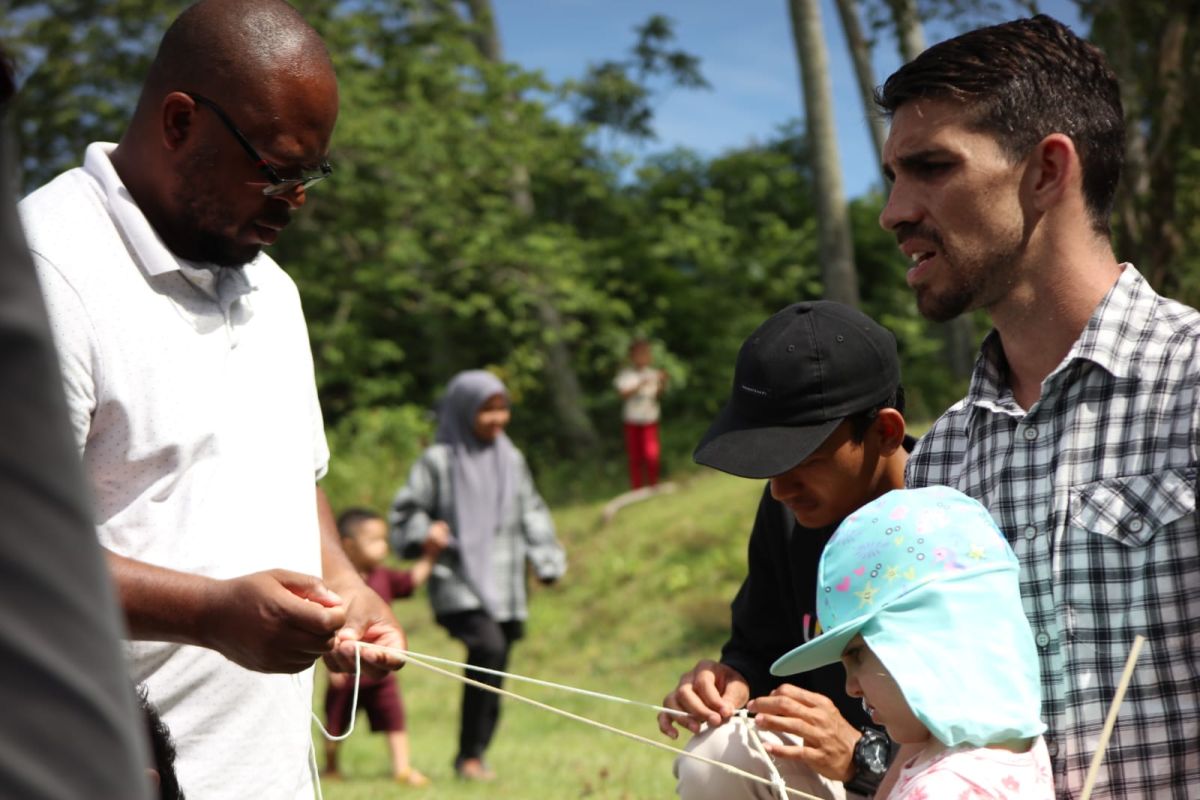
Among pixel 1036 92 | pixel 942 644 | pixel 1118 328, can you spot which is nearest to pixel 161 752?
pixel 942 644

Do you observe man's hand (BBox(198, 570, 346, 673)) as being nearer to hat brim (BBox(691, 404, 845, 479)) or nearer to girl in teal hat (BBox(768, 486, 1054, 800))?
girl in teal hat (BBox(768, 486, 1054, 800))

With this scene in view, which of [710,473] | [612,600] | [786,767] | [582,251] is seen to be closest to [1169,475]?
[786,767]

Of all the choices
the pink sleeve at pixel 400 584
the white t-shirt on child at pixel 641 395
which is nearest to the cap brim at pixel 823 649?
the pink sleeve at pixel 400 584

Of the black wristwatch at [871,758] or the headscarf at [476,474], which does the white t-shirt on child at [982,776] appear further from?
the headscarf at [476,474]

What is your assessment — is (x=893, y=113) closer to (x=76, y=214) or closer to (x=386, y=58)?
(x=76, y=214)

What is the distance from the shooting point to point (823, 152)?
13.7m

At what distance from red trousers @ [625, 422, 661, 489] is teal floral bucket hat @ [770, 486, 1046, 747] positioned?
14.1 meters

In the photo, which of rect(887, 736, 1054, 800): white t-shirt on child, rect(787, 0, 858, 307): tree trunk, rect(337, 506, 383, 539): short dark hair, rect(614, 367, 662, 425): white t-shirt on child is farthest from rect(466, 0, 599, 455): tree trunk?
rect(887, 736, 1054, 800): white t-shirt on child

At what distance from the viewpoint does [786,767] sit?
9.55 feet

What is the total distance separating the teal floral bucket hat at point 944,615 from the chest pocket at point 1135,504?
150mm

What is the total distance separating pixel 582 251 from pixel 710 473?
5454mm

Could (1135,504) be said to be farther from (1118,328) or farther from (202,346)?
(202,346)

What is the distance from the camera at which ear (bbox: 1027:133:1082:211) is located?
8.00ft

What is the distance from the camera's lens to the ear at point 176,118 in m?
2.71
